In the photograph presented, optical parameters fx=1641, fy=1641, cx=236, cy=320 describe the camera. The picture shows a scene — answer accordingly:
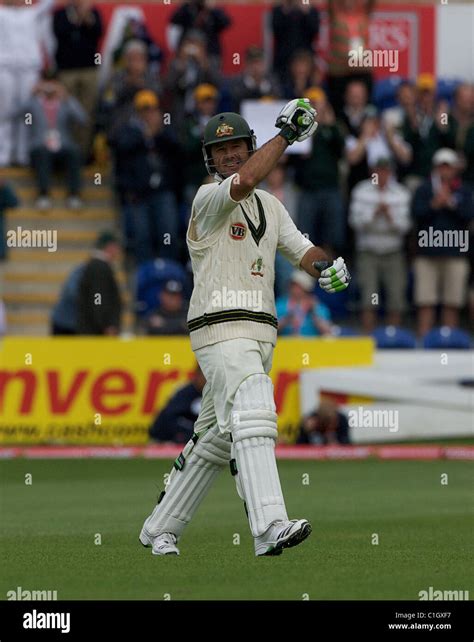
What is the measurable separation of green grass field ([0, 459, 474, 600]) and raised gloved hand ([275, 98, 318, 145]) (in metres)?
2.46

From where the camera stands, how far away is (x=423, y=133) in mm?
22609

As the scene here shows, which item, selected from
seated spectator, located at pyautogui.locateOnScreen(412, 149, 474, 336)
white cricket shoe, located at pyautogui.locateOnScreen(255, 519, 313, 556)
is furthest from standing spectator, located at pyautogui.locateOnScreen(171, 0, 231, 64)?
white cricket shoe, located at pyautogui.locateOnScreen(255, 519, 313, 556)

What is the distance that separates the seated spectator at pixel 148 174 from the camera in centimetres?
2198

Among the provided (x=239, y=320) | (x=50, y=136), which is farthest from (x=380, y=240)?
(x=239, y=320)

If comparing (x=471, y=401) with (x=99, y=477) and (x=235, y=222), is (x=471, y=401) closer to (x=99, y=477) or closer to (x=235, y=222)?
(x=99, y=477)

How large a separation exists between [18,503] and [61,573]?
4627 mm

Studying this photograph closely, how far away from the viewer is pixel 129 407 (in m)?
19.6

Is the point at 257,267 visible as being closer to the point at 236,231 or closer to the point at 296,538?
the point at 236,231

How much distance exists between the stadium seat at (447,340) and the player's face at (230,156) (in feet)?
35.9

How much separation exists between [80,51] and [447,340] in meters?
7.11

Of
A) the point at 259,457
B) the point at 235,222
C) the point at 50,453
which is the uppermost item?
the point at 235,222

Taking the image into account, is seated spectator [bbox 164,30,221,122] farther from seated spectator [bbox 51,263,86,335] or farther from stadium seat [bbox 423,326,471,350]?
stadium seat [bbox 423,326,471,350]
